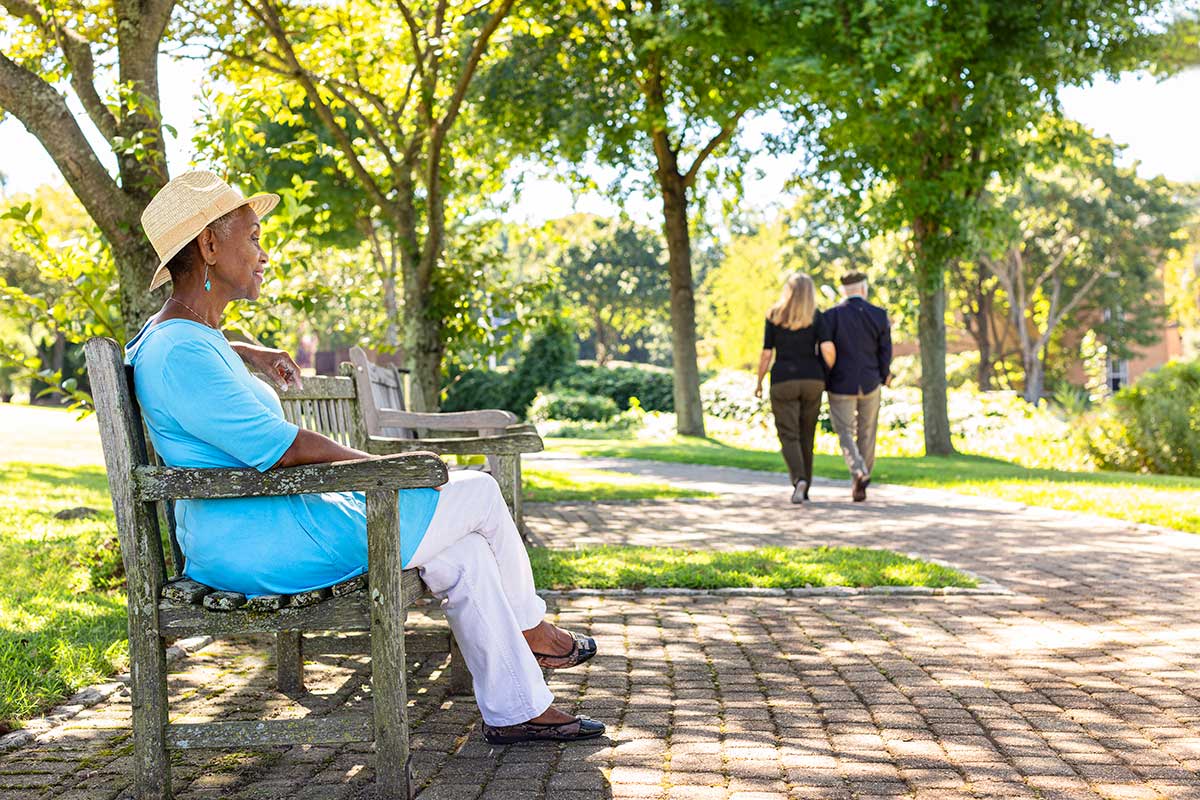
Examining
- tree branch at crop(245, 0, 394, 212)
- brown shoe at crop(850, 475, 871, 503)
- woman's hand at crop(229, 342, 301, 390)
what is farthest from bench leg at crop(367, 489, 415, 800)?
tree branch at crop(245, 0, 394, 212)

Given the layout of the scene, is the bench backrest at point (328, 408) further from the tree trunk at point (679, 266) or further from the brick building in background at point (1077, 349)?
the brick building in background at point (1077, 349)

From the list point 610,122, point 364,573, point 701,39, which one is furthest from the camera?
point 610,122

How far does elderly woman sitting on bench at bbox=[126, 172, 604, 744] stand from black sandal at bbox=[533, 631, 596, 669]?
0.80 feet

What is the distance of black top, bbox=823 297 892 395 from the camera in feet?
40.0

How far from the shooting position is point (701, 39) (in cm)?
2084

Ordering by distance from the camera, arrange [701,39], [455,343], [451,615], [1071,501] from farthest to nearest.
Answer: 1. [701,39]
2. [455,343]
3. [1071,501]
4. [451,615]

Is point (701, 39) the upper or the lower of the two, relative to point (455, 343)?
upper

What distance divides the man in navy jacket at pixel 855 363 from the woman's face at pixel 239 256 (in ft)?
28.9

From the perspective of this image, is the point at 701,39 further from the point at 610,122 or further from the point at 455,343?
the point at 455,343

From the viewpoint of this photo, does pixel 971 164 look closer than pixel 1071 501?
No

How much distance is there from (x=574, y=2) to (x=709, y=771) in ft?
55.9

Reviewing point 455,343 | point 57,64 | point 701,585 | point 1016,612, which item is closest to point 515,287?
point 455,343

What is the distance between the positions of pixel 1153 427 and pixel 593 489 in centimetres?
Result: 1072

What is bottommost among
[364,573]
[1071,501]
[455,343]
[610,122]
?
[1071,501]
